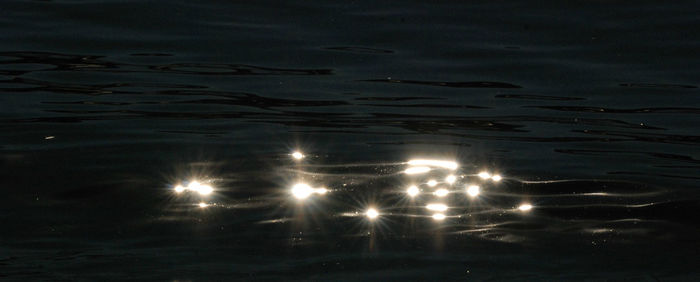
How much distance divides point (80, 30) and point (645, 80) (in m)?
4.25

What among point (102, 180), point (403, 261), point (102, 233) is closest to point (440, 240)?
point (403, 261)

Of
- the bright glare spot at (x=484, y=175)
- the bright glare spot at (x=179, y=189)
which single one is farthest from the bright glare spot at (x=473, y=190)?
the bright glare spot at (x=179, y=189)

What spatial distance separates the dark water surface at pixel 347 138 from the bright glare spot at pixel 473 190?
4 centimetres

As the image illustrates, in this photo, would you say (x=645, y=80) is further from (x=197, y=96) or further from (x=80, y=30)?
(x=80, y=30)

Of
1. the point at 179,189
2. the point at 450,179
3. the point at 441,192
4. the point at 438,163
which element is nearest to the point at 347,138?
the point at 438,163

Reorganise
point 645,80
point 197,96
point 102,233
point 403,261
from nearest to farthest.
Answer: point 403,261 → point 102,233 → point 197,96 → point 645,80

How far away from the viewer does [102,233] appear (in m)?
4.78

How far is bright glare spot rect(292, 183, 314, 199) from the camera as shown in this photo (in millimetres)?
5354

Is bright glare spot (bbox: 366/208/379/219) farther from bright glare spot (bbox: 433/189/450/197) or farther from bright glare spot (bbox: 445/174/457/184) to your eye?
bright glare spot (bbox: 445/174/457/184)

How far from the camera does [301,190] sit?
544cm

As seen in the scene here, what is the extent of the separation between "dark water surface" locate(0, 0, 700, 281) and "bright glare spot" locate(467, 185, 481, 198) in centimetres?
4

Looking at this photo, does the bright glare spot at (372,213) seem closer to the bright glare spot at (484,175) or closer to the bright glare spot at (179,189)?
the bright glare spot at (484,175)

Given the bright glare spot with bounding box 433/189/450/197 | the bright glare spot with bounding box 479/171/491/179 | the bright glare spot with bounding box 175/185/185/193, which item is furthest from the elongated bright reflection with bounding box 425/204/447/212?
the bright glare spot with bounding box 175/185/185/193

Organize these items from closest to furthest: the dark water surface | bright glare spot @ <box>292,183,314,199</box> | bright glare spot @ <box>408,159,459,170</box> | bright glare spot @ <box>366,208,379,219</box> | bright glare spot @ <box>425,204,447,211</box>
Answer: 1. the dark water surface
2. bright glare spot @ <box>366,208,379,219</box>
3. bright glare spot @ <box>425,204,447,211</box>
4. bright glare spot @ <box>292,183,314,199</box>
5. bright glare spot @ <box>408,159,459,170</box>
